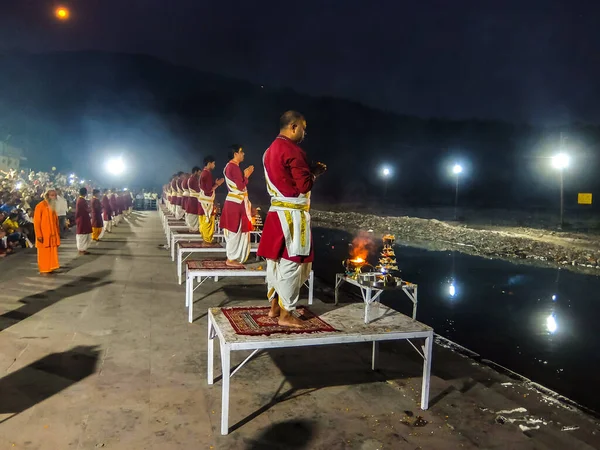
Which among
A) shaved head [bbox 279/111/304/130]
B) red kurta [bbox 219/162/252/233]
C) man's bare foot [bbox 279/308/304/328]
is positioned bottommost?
man's bare foot [bbox 279/308/304/328]

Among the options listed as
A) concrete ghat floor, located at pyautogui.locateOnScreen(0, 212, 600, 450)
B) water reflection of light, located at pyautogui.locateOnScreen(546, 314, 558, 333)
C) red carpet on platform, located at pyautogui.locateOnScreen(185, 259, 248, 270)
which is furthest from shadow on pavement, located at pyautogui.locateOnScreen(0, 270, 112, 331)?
water reflection of light, located at pyautogui.locateOnScreen(546, 314, 558, 333)

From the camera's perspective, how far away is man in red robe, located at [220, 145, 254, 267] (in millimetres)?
6500

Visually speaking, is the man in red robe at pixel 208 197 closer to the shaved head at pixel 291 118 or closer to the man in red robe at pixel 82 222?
the man in red robe at pixel 82 222

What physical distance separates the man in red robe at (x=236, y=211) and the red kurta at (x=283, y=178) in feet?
9.32

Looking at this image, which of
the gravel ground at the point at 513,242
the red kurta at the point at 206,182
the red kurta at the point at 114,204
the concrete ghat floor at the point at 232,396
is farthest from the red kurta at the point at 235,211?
the red kurta at the point at 114,204

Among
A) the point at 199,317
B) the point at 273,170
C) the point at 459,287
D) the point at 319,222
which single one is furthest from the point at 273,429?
the point at 319,222

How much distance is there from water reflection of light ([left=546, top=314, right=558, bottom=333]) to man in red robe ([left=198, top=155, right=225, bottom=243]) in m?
6.33

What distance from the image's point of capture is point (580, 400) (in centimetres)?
467

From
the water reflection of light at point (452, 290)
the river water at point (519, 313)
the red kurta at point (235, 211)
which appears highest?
the red kurta at point (235, 211)

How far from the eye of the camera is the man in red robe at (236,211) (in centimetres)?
650

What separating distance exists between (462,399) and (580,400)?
1.66m

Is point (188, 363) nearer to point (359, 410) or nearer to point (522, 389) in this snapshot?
point (359, 410)

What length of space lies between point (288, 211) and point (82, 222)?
9934 millimetres

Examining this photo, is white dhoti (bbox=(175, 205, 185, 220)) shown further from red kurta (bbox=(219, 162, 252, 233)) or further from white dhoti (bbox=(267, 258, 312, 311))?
white dhoti (bbox=(267, 258, 312, 311))
